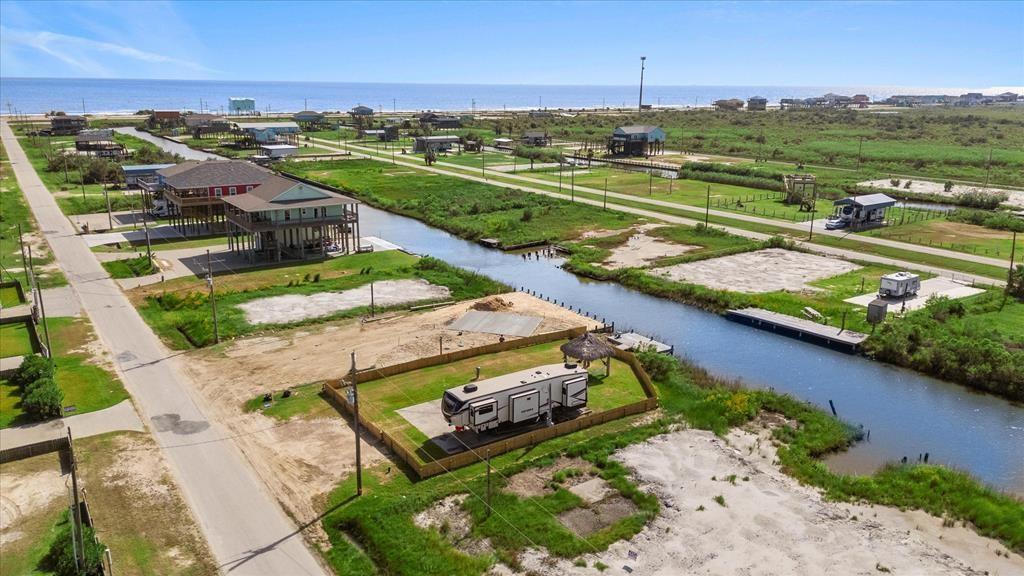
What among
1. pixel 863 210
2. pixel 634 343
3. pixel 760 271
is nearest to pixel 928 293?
pixel 760 271

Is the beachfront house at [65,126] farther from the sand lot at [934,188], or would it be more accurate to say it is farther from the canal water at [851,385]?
the sand lot at [934,188]

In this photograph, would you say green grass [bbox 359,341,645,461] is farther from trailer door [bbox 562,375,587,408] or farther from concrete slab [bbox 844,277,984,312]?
concrete slab [bbox 844,277,984,312]

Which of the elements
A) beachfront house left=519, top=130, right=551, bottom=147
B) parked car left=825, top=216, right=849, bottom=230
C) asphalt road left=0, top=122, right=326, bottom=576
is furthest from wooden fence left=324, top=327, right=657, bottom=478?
beachfront house left=519, top=130, right=551, bottom=147

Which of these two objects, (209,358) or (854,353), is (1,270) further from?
(854,353)

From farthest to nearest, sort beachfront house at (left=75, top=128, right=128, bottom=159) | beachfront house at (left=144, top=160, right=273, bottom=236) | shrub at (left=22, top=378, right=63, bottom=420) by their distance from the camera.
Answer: beachfront house at (left=75, top=128, right=128, bottom=159)
beachfront house at (left=144, top=160, right=273, bottom=236)
shrub at (left=22, top=378, right=63, bottom=420)

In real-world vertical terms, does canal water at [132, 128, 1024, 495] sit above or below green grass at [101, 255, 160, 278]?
below

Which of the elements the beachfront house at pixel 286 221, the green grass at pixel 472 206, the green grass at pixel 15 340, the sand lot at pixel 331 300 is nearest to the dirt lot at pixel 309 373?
the sand lot at pixel 331 300
